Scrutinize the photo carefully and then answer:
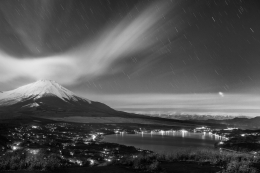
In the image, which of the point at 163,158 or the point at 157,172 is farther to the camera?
the point at 163,158

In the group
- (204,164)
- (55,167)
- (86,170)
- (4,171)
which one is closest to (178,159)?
(204,164)

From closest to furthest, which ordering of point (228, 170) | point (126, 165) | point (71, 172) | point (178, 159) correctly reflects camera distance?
point (228, 170), point (71, 172), point (126, 165), point (178, 159)

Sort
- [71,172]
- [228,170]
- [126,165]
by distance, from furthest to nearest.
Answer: [126,165] → [71,172] → [228,170]

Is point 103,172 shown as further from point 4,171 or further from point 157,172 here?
point 4,171

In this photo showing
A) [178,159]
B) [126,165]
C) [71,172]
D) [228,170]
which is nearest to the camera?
[228,170]

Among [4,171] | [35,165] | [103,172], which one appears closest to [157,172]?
[103,172]

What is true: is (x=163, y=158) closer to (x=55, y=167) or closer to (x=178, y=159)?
(x=178, y=159)

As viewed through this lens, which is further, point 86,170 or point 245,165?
point 86,170

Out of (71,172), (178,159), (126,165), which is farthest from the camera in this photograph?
(178,159)
